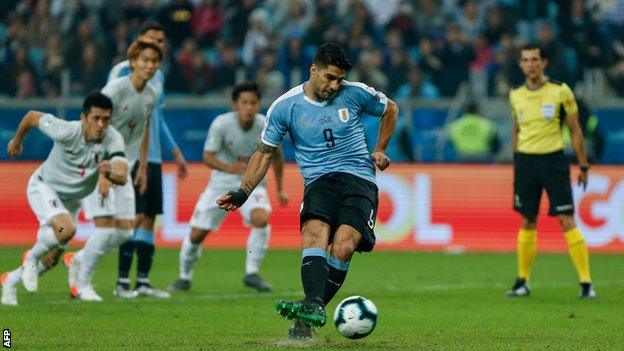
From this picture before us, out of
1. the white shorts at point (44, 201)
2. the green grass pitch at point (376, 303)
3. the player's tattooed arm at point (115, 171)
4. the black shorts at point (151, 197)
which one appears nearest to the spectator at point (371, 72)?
the green grass pitch at point (376, 303)

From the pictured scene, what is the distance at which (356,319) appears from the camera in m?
8.86

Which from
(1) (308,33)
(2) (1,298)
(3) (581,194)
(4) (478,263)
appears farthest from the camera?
(1) (308,33)

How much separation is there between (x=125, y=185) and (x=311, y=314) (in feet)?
14.7

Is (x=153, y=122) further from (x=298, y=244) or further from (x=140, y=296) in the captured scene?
(x=298, y=244)

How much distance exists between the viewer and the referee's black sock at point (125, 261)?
43.7ft

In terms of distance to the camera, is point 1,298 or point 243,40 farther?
point 243,40

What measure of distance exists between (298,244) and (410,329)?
1056 cm

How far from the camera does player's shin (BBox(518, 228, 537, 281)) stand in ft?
44.8

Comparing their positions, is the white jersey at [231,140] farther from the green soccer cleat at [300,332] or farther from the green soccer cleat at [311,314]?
the green soccer cleat at [311,314]

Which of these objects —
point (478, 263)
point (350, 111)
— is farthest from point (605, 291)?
point (350, 111)

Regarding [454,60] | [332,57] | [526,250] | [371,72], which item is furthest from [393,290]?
[454,60]

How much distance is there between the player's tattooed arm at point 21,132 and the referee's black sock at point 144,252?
2215mm

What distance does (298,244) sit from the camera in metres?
20.7

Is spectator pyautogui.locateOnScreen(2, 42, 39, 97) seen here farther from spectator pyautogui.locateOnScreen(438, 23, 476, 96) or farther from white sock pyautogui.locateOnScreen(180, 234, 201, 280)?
white sock pyautogui.locateOnScreen(180, 234, 201, 280)
